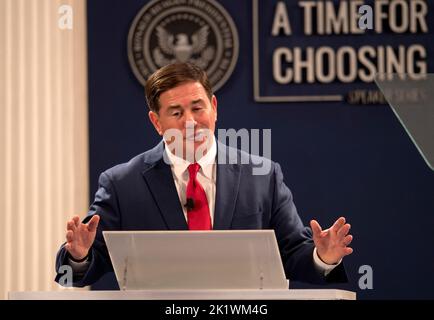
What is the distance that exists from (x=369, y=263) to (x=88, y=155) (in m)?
1.59

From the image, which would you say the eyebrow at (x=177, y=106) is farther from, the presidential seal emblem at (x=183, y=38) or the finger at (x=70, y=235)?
the presidential seal emblem at (x=183, y=38)

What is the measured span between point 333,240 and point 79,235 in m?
0.71

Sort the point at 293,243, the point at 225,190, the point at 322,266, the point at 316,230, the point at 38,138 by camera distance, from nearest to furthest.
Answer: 1. the point at 316,230
2. the point at 322,266
3. the point at 293,243
4. the point at 225,190
5. the point at 38,138

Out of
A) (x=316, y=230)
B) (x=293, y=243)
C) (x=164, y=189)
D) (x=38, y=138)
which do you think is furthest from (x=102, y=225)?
(x=38, y=138)

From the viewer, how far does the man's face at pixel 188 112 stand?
3.25 metres

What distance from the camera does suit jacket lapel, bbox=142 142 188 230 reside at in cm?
320

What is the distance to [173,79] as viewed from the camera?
330 cm

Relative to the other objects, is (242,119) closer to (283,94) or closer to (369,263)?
(283,94)

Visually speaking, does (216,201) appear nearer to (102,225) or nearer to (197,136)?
(197,136)

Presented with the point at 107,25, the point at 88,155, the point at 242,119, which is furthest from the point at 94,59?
the point at 242,119

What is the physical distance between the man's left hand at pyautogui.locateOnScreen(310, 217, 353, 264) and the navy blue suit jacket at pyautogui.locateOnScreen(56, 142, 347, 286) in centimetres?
37

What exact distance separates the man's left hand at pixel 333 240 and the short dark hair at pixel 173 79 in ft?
2.79

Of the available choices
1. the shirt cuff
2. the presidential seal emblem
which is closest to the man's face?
the shirt cuff
